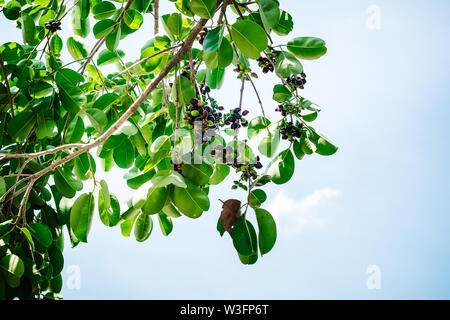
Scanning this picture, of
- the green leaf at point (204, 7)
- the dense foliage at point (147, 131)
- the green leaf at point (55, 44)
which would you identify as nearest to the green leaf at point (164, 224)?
the dense foliage at point (147, 131)

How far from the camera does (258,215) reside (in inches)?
46.4

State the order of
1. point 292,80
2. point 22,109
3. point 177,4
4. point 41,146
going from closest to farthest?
point 292,80 < point 177,4 < point 22,109 < point 41,146

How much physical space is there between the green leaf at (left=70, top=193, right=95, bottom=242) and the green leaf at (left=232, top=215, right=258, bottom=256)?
0.55 meters

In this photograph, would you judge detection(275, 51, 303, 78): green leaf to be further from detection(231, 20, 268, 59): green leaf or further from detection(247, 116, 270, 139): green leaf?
detection(247, 116, 270, 139): green leaf

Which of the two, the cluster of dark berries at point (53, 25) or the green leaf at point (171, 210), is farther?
the cluster of dark berries at point (53, 25)

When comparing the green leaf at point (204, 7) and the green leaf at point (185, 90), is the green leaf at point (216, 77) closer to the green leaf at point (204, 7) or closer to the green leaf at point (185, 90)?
the green leaf at point (185, 90)

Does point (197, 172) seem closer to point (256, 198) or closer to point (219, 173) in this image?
point (219, 173)

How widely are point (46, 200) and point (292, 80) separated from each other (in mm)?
1221

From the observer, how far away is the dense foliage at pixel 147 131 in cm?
109

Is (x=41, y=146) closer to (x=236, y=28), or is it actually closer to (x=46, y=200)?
(x=46, y=200)

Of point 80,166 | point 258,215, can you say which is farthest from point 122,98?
point 258,215

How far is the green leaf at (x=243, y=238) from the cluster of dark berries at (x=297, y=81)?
0.53 meters

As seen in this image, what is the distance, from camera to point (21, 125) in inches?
57.1
